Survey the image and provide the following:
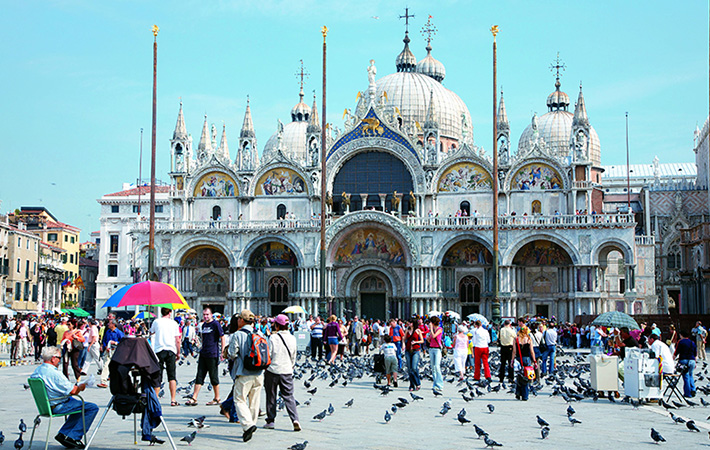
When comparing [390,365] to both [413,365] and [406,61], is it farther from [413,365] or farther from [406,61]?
[406,61]

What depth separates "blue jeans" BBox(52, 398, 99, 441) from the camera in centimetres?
1183

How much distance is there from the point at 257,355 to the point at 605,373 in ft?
30.5

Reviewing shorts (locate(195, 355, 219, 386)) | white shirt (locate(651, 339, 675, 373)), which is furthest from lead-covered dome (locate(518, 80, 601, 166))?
shorts (locate(195, 355, 219, 386))

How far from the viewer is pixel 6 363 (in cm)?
2992

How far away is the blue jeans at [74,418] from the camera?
38.8 feet

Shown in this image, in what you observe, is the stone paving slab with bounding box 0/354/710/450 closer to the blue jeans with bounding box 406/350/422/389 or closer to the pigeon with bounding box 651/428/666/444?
the pigeon with bounding box 651/428/666/444

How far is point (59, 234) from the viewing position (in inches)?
3191

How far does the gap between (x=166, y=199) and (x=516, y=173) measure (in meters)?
36.9

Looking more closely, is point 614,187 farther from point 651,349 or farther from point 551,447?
point 551,447

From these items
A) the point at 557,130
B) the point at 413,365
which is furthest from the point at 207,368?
the point at 557,130

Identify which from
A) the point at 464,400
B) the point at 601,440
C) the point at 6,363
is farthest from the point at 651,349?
the point at 6,363

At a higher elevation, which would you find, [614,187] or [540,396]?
[614,187]

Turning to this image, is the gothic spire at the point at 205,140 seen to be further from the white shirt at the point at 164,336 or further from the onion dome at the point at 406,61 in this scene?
the white shirt at the point at 164,336

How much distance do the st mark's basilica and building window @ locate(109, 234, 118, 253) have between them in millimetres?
20276
